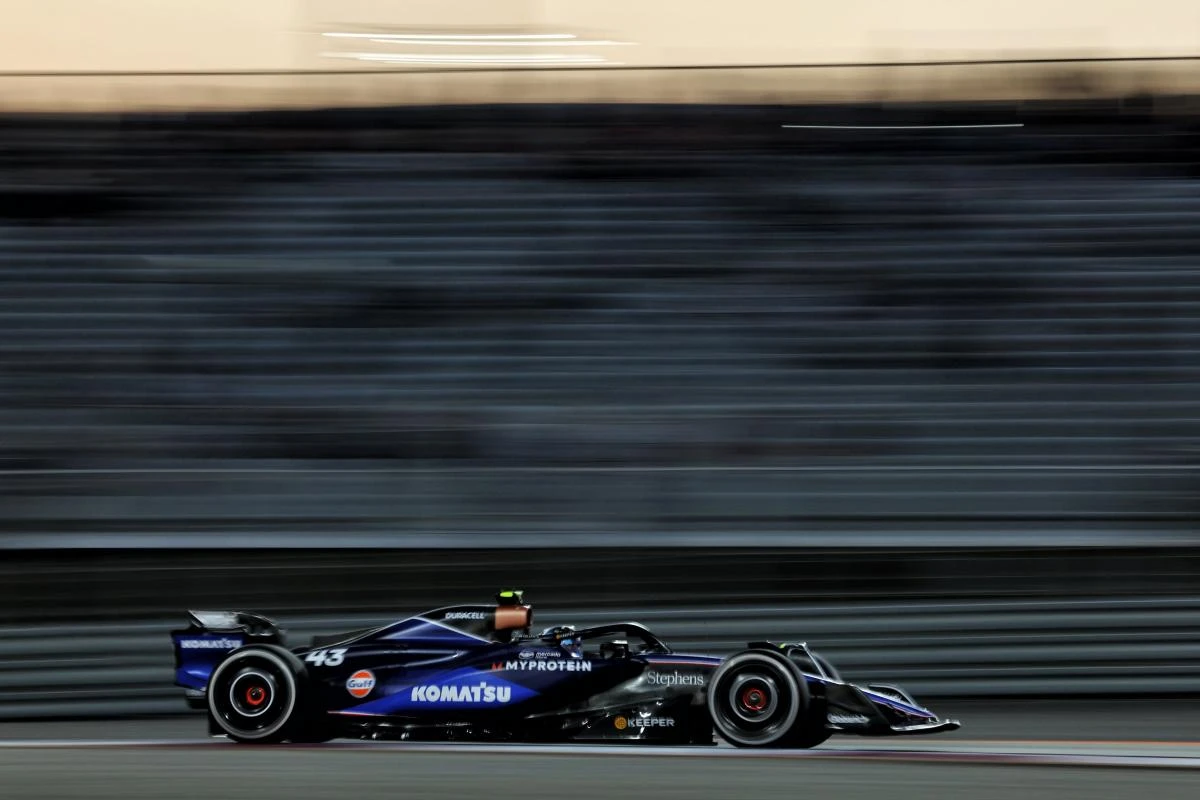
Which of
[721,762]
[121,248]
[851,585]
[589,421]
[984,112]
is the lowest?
[721,762]

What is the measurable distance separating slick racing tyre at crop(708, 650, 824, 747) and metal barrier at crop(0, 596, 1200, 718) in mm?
2425

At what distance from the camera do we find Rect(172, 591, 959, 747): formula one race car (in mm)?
5297

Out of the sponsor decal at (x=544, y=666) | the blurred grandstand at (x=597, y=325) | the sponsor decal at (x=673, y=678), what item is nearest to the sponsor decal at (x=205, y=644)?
A: the sponsor decal at (x=544, y=666)

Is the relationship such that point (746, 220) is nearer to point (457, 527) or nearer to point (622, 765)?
point (457, 527)

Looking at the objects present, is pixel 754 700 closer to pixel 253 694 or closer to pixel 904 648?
pixel 253 694

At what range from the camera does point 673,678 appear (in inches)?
213

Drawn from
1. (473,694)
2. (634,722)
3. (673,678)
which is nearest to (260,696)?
(473,694)

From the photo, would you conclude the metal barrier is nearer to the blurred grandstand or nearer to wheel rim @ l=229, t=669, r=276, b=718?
the blurred grandstand

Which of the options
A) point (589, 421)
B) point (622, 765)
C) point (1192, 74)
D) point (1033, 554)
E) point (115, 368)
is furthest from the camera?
point (1192, 74)

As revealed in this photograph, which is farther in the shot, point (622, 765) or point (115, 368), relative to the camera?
point (115, 368)

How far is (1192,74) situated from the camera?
12172 mm

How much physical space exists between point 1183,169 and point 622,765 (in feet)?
28.9

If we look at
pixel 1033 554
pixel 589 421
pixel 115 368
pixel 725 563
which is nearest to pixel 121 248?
pixel 115 368

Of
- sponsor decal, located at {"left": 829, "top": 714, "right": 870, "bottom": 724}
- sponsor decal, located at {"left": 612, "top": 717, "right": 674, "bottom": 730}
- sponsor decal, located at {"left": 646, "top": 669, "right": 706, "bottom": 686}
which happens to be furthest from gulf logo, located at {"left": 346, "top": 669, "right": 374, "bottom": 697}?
sponsor decal, located at {"left": 829, "top": 714, "right": 870, "bottom": 724}
